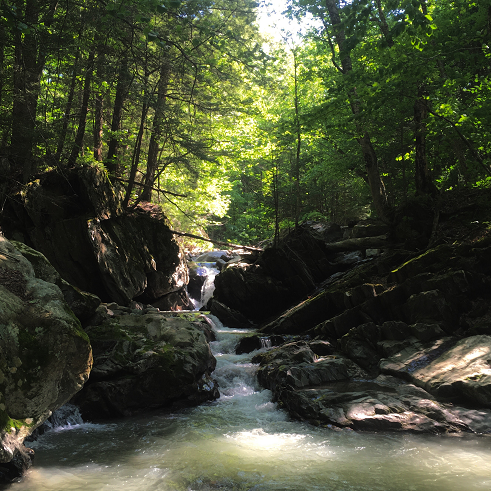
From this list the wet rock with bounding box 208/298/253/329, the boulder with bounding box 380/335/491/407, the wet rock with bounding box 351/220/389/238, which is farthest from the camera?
the wet rock with bounding box 208/298/253/329

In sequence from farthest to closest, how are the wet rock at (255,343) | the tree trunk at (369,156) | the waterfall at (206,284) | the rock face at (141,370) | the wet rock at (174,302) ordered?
the waterfall at (206,284) < the wet rock at (174,302) < the tree trunk at (369,156) < the wet rock at (255,343) < the rock face at (141,370)

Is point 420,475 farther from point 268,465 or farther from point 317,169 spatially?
point 317,169

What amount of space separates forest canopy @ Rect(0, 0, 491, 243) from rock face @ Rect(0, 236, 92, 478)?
11.3 feet

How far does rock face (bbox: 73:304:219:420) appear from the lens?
745 centimetres

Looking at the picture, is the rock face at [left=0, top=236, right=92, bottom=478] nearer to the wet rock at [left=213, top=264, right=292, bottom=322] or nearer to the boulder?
the boulder

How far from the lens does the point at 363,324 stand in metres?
9.78

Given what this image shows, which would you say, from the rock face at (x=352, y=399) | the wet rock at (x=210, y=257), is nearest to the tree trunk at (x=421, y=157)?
the rock face at (x=352, y=399)

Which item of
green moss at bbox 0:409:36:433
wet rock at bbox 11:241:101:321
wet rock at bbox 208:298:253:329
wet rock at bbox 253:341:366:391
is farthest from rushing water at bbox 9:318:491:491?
wet rock at bbox 208:298:253:329

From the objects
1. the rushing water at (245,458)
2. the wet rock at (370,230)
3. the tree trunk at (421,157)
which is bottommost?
the rushing water at (245,458)

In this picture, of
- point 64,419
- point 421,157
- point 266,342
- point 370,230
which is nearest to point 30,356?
point 64,419

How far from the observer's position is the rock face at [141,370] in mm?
7449

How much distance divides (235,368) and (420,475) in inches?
237

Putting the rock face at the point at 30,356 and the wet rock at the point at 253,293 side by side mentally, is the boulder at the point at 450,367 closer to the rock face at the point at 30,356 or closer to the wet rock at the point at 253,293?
the rock face at the point at 30,356

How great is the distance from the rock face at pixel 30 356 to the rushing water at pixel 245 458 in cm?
78
